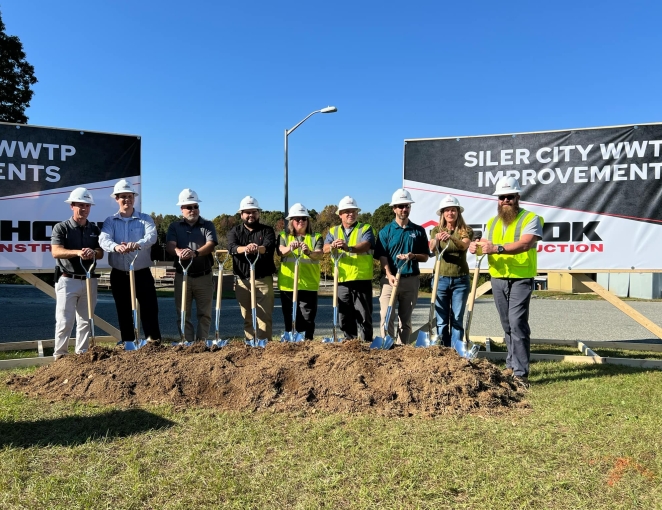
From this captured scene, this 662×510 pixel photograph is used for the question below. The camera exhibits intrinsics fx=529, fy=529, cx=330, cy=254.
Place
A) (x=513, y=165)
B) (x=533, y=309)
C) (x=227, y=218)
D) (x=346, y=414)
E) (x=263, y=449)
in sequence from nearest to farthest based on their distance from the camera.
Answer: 1. (x=263, y=449)
2. (x=346, y=414)
3. (x=513, y=165)
4. (x=533, y=309)
5. (x=227, y=218)

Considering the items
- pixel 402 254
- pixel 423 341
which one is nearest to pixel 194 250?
pixel 402 254

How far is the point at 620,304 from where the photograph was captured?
7195mm

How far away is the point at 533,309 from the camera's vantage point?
1717 centimetres

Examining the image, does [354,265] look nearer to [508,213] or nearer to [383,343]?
[383,343]

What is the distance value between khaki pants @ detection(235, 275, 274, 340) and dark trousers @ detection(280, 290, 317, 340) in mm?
194

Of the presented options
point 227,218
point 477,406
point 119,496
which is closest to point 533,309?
point 477,406

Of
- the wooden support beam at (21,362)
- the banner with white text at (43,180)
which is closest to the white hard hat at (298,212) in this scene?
the banner with white text at (43,180)

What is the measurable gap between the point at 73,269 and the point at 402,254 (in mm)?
3862

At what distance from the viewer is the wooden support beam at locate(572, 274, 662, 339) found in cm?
715

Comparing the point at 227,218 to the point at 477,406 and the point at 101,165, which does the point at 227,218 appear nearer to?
the point at 101,165

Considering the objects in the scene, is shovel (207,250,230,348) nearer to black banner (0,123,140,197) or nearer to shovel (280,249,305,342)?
shovel (280,249,305,342)

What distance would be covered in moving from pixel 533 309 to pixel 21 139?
14982 millimetres

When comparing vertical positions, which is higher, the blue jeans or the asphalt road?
the blue jeans

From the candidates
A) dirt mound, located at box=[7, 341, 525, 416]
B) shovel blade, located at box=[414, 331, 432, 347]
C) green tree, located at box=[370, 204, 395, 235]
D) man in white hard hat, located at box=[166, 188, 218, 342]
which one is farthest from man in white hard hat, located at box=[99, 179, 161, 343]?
green tree, located at box=[370, 204, 395, 235]
